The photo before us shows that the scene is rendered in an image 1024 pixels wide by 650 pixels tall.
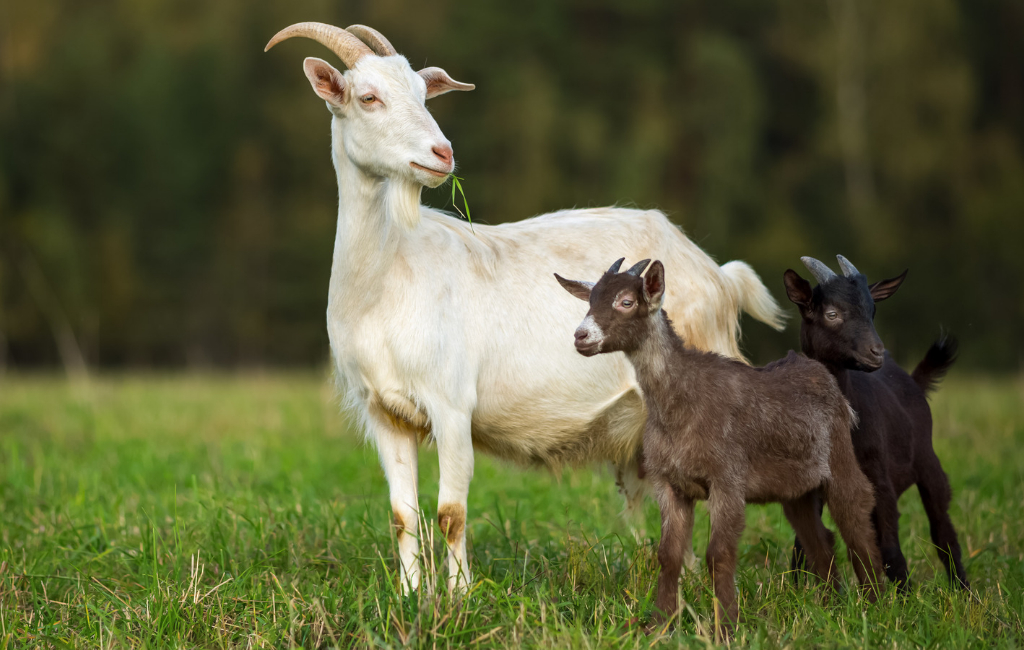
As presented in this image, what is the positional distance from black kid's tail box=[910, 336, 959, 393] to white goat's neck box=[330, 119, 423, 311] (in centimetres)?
268

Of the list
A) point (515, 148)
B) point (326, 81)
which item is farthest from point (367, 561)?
point (515, 148)

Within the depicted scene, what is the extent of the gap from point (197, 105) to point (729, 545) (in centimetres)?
2529

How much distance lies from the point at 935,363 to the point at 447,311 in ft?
8.21

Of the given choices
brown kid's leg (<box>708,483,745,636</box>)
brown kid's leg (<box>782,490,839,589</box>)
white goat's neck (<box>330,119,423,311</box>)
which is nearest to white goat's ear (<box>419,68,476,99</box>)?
white goat's neck (<box>330,119,423,311</box>)

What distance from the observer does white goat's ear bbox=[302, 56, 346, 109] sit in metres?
4.31

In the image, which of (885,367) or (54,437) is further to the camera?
(54,437)

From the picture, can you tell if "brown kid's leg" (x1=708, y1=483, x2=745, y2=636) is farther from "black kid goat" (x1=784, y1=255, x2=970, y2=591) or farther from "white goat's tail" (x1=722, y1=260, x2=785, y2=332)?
"white goat's tail" (x1=722, y1=260, x2=785, y2=332)

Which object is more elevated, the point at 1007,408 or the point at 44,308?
the point at 1007,408

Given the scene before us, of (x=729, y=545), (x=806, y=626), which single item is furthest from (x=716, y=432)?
(x=806, y=626)

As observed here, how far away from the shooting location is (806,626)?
383 cm

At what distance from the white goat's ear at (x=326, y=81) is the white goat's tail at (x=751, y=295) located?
2.20 m

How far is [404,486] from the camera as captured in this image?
4613 millimetres

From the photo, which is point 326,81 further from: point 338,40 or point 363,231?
point 363,231

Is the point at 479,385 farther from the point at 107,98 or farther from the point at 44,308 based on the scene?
the point at 107,98
